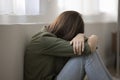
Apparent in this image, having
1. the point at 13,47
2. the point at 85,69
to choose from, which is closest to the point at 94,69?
the point at 85,69

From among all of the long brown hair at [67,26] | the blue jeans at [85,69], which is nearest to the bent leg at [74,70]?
the blue jeans at [85,69]

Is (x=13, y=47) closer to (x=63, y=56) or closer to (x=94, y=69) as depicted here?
(x=63, y=56)

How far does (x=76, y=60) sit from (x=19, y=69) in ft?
1.28

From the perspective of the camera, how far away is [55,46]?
5.48ft

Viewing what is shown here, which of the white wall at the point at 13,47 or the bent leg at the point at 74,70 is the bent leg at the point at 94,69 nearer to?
the bent leg at the point at 74,70

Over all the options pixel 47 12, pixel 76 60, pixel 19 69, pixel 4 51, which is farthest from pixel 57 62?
pixel 47 12

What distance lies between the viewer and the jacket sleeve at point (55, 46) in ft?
5.48

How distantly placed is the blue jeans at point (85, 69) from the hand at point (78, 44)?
A: 57 millimetres

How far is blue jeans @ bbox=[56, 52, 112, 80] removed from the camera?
1664mm

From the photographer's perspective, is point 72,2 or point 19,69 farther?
point 72,2

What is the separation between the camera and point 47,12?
2.35m

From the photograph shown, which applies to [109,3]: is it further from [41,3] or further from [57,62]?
[57,62]

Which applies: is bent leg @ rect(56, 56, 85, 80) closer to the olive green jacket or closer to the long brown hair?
the olive green jacket

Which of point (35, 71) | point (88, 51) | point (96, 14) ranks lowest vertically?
point (35, 71)
